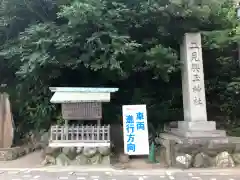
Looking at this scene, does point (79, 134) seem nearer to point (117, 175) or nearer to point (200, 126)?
point (117, 175)

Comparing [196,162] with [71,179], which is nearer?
[71,179]

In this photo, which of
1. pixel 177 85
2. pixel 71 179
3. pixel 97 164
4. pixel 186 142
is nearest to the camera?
pixel 71 179

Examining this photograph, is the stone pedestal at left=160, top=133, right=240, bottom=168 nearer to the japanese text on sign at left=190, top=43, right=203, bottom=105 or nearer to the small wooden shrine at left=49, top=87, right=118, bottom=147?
the japanese text on sign at left=190, top=43, right=203, bottom=105

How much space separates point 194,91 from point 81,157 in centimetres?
460

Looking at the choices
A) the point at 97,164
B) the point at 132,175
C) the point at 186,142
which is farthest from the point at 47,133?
the point at 186,142

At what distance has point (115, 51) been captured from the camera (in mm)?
9320

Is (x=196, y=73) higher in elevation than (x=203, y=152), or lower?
higher

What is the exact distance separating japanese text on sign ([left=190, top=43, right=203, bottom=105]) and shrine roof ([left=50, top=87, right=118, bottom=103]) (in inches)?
122

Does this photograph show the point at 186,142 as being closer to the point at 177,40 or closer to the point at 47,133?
the point at 177,40

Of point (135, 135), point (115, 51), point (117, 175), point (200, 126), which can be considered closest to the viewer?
point (117, 175)

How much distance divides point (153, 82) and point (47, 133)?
18.3 ft

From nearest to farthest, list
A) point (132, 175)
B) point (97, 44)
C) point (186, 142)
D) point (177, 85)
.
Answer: point (132, 175) < point (186, 142) < point (97, 44) < point (177, 85)

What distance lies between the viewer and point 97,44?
9938mm

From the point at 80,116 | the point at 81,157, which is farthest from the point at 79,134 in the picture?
the point at 81,157
